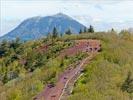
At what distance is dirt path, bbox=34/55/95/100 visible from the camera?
39641 mm

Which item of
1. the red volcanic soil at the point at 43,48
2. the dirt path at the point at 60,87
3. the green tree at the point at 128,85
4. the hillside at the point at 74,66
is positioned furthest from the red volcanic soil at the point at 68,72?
the red volcanic soil at the point at 43,48

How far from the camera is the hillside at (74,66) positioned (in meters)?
39.1

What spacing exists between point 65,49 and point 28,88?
17.8 m

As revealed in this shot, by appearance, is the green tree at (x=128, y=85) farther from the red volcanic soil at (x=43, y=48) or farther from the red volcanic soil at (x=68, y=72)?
the red volcanic soil at (x=43, y=48)

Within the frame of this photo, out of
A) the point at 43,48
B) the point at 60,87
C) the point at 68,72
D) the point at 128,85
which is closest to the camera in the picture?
the point at 128,85

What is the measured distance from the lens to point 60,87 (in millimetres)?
41938

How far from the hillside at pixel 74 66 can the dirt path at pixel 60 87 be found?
62 centimetres

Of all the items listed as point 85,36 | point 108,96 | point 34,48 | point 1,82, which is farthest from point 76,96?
point 34,48

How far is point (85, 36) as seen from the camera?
67.6 meters

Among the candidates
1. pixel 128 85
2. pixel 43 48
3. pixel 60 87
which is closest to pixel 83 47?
pixel 43 48

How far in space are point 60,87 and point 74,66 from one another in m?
6.51

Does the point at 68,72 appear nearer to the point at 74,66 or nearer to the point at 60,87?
the point at 74,66

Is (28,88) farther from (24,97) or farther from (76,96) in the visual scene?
(76,96)

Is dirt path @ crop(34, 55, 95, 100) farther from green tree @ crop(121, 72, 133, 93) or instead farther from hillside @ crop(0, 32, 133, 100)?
green tree @ crop(121, 72, 133, 93)
